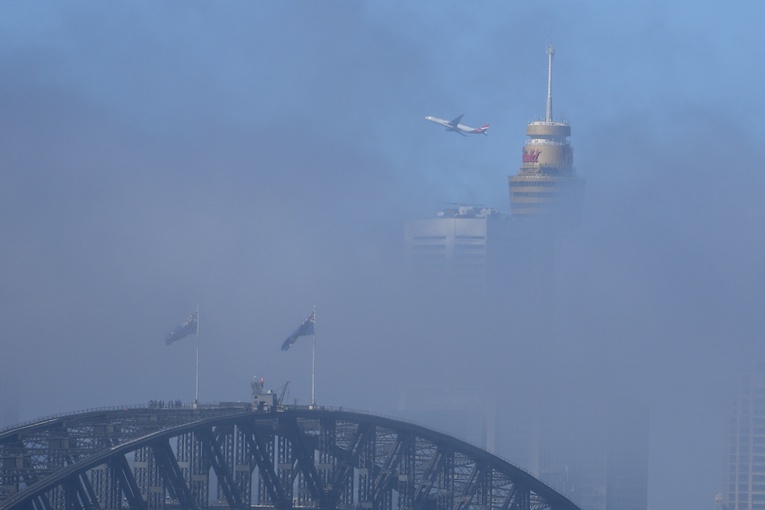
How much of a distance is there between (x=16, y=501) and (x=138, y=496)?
57.5 ft

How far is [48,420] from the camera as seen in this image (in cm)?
18712

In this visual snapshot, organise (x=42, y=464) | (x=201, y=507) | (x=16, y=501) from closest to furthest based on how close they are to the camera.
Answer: (x=16, y=501), (x=42, y=464), (x=201, y=507)

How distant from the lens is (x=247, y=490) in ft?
651

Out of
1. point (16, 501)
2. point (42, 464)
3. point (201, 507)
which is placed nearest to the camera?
point (16, 501)

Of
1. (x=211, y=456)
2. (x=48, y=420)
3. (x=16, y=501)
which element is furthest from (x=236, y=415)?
(x=16, y=501)

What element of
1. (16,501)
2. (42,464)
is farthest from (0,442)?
(16,501)

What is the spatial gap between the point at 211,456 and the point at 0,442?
22.0 meters

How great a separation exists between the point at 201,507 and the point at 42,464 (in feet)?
64.1

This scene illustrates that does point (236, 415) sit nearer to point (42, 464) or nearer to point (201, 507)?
point (201, 507)

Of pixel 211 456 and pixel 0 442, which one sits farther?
pixel 211 456

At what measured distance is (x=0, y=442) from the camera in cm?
17938

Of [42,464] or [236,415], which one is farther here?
[236,415]

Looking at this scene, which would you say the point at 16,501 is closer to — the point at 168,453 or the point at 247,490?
the point at 168,453

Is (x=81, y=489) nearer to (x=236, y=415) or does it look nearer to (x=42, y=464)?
(x=42, y=464)
